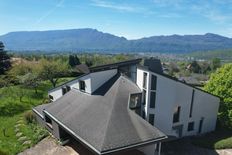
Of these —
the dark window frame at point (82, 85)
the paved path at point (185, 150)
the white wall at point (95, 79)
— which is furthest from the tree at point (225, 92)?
the dark window frame at point (82, 85)

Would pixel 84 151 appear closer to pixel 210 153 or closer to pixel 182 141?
pixel 182 141

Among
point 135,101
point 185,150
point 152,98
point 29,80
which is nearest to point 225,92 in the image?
point 185,150

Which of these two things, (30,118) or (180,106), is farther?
(30,118)

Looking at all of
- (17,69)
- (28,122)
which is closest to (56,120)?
(28,122)

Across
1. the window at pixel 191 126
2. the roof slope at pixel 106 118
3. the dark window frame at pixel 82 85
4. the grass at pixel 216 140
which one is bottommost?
the grass at pixel 216 140

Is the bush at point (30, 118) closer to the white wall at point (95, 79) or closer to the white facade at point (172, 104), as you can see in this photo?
the white facade at point (172, 104)

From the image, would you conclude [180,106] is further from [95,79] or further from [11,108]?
[11,108]

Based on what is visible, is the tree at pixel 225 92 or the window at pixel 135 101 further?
the tree at pixel 225 92
